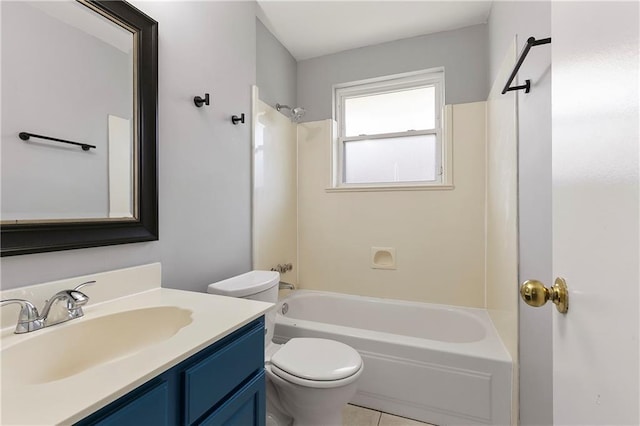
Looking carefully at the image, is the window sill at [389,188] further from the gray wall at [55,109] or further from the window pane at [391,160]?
the gray wall at [55,109]

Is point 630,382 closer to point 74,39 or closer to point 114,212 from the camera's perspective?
point 114,212

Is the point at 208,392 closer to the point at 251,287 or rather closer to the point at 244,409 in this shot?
the point at 244,409

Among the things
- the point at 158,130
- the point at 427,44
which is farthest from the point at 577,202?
the point at 427,44

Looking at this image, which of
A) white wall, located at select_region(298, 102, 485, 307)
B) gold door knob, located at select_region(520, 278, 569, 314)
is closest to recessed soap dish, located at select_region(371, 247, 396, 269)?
white wall, located at select_region(298, 102, 485, 307)

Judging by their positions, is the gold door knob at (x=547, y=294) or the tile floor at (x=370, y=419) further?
the tile floor at (x=370, y=419)

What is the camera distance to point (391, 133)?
8.28 ft

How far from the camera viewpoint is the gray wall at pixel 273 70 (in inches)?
85.3

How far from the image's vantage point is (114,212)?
3.56 feet

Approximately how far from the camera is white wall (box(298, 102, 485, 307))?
2.20 m

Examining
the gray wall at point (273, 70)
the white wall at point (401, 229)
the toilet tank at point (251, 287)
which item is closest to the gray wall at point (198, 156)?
the toilet tank at point (251, 287)

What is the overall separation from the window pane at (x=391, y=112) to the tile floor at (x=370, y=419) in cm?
207

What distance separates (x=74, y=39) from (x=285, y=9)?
1442 millimetres

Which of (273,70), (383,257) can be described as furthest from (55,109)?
(383,257)

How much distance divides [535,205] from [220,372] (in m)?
1.31
